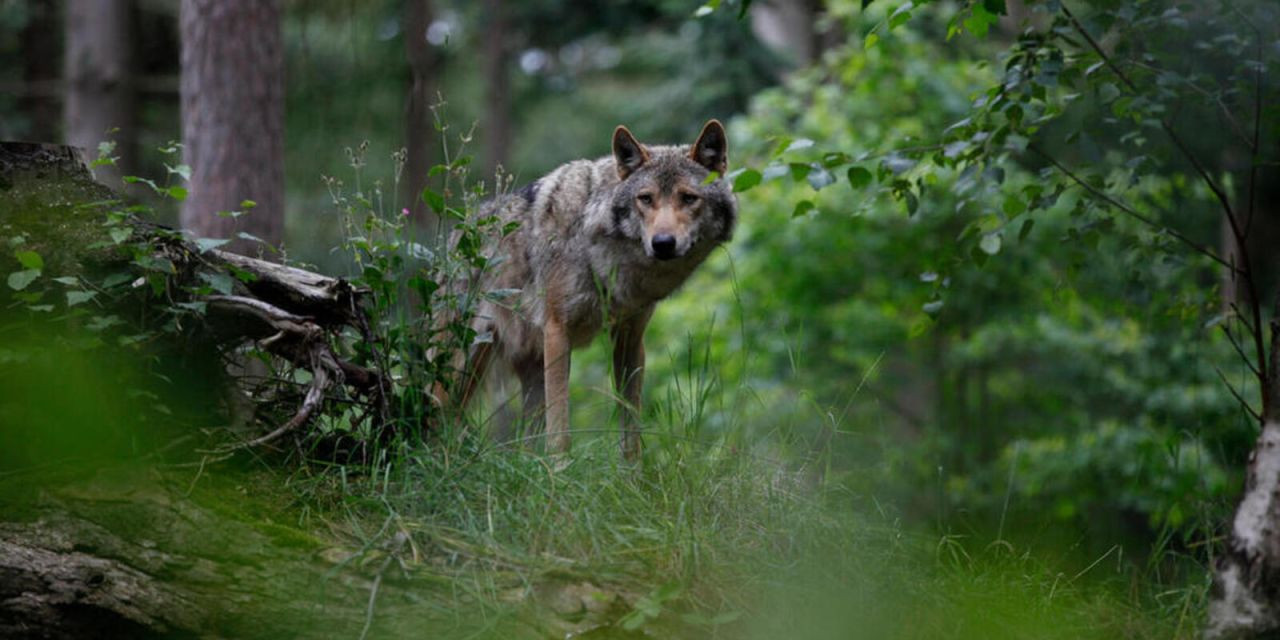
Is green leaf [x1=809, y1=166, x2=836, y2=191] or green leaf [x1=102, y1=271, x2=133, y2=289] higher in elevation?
green leaf [x1=809, y1=166, x2=836, y2=191]

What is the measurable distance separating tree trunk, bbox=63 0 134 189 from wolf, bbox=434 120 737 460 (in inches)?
370

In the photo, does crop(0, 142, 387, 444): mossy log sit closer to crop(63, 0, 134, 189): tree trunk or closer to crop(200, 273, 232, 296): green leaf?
crop(200, 273, 232, 296): green leaf

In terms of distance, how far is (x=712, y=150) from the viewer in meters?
5.45

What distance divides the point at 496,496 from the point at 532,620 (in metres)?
0.54

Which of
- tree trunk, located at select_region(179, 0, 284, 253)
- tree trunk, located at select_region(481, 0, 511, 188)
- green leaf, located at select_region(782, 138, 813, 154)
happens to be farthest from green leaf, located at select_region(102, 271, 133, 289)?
tree trunk, located at select_region(481, 0, 511, 188)

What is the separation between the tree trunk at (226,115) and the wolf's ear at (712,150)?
3053 millimetres

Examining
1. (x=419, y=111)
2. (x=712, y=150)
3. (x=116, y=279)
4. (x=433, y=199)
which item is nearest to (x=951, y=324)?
(x=419, y=111)

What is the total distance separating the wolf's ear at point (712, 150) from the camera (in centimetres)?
537

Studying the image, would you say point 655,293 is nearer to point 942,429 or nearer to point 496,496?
point 496,496

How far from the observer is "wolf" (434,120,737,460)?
5199 mm

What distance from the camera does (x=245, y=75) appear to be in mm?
7016

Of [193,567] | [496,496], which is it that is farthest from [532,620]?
[193,567]

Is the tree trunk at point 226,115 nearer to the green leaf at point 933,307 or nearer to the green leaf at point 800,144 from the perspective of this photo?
the green leaf at point 800,144

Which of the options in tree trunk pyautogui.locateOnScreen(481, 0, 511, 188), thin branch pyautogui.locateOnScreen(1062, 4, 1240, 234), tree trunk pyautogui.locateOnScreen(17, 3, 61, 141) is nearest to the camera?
thin branch pyautogui.locateOnScreen(1062, 4, 1240, 234)
